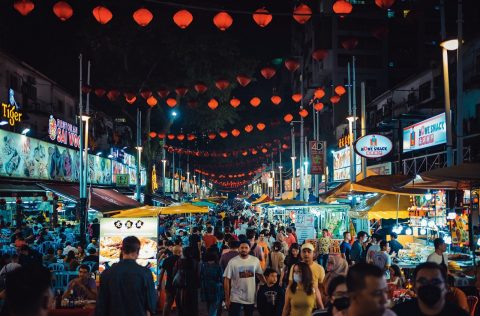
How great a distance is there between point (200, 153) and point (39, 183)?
111 feet

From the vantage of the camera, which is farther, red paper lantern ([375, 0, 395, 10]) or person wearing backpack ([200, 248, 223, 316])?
red paper lantern ([375, 0, 395, 10])

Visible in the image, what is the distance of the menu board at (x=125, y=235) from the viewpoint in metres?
12.2

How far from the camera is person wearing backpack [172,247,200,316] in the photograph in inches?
386

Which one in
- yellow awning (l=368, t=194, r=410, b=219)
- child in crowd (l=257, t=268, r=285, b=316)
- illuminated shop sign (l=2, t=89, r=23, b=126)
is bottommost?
child in crowd (l=257, t=268, r=285, b=316)

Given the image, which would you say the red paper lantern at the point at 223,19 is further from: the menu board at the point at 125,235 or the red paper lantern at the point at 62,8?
the menu board at the point at 125,235

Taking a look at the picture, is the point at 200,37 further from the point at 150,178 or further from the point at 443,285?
the point at 443,285

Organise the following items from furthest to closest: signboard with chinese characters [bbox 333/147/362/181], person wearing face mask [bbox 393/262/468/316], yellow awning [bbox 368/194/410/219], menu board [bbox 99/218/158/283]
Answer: signboard with chinese characters [bbox 333/147/362/181], yellow awning [bbox 368/194/410/219], menu board [bbox 99/218/158/283], person wearing face mask [bbox 393/262/468/316]

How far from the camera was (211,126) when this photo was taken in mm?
38719

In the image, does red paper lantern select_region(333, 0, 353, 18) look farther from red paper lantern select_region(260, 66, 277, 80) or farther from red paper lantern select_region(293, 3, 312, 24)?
red paper lantern select_region(260, 66, 277, 80)

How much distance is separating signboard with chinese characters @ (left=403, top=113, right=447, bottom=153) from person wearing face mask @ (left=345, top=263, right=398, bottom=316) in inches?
705

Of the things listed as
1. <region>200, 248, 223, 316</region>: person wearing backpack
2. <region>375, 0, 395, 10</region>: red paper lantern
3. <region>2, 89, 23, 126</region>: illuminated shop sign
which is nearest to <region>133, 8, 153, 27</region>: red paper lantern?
<region>375, 0, 395, 10</region>: red paper lantern

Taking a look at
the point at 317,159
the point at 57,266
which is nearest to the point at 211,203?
the point at 317,159

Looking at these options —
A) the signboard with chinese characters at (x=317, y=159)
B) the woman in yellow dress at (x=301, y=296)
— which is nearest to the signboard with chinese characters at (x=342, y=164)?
the signboard with chinese characters at (x=317, y=159)

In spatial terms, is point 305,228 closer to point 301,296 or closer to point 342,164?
point 301,296
